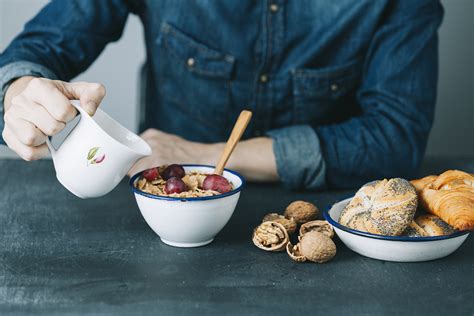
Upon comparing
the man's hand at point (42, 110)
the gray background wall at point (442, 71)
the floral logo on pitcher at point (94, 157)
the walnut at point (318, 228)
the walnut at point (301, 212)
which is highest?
the man's hand at point (42, 110)

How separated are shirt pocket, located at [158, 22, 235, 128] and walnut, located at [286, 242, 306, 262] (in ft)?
2.17

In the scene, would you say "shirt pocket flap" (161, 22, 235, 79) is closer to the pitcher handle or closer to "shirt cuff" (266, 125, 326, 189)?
"shirt cuff" (266, 125, 326, 189)

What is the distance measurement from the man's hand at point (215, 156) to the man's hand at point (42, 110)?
319mm

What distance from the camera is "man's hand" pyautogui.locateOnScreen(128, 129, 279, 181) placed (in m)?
1.32

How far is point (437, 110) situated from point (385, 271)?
149 cm

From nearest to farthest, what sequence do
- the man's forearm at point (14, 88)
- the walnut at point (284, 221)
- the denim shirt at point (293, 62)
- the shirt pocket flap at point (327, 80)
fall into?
the walnut at point (284, 221)
the man's forearm at point (14, 88)
the denim shirt at point (293, 62)
the shirt pocket flap at point (327, 80)

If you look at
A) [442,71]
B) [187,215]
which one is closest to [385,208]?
[187,215]

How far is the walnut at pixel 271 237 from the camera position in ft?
3.20

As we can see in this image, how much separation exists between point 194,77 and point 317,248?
0.76 meters

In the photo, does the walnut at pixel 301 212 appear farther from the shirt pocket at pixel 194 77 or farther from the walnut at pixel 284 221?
the shirt pocket at pixel 194 77

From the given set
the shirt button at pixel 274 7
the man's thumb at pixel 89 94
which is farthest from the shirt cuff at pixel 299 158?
the man's thumb at pixel 89 94

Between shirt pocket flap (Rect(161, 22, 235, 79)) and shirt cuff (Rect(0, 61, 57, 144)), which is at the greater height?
shirt cuff (Rect(0, 61, 57, 144))

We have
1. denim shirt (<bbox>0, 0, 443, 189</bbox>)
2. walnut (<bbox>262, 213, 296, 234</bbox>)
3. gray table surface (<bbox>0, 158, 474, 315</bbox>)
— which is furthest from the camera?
denim shirt (<bbox>0, 0, 443, 189</bbox>)

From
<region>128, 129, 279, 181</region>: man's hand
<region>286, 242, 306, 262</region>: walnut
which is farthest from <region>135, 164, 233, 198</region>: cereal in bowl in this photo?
<region>128, 129, 279, 181</region>: man's hand
